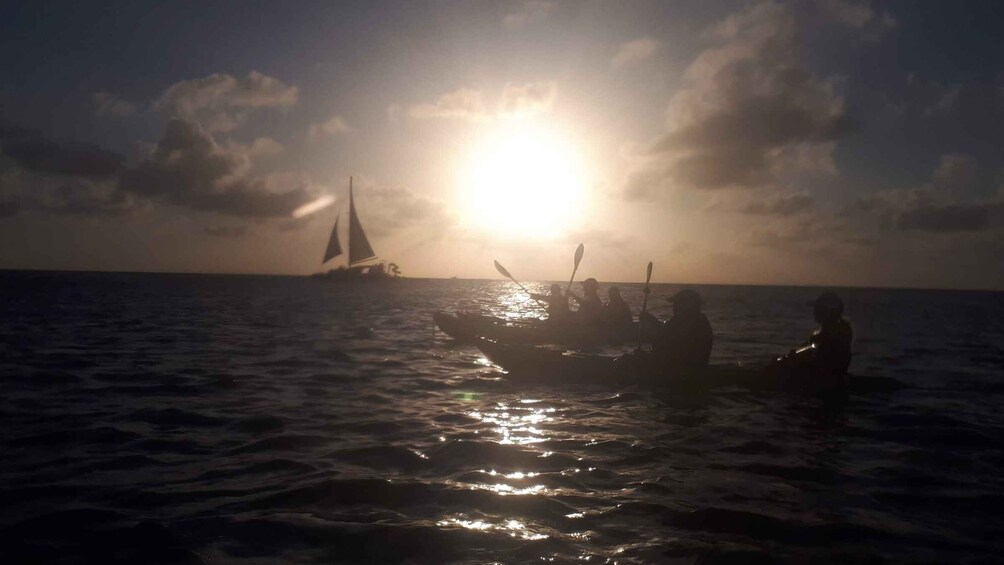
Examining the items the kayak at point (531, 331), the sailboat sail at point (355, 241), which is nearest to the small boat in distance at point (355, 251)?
the sailboat sail at point (355, 241)

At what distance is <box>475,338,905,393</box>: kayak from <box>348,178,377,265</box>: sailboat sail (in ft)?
235

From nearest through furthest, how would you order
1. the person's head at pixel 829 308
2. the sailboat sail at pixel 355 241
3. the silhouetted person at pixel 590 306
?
the person's head at pixel 829 308 < the silhouetted person at pixel 590 306 < the sailboat sail at pixel 355 241

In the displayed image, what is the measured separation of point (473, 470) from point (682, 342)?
7.93 meters

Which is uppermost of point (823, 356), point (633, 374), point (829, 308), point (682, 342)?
point (829, 308)

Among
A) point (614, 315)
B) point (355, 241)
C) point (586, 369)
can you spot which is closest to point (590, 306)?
point (614, 315)

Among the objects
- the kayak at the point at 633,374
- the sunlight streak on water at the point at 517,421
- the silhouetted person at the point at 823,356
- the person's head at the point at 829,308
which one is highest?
the person's head at the point at 829,308

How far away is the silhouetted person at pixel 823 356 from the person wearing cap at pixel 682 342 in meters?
1.63

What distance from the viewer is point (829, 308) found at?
503 inches

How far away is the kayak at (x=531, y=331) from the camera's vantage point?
912 inches

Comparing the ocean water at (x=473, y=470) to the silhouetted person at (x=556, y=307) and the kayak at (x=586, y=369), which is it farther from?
the silhouetted person at (x=556, y=307)

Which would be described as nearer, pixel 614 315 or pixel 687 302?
pixel 687 302

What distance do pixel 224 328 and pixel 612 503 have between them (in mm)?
26575

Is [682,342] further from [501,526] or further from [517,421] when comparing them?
[501,526]

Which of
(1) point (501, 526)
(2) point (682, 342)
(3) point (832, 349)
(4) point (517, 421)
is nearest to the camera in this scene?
(1) point (501, 526)
